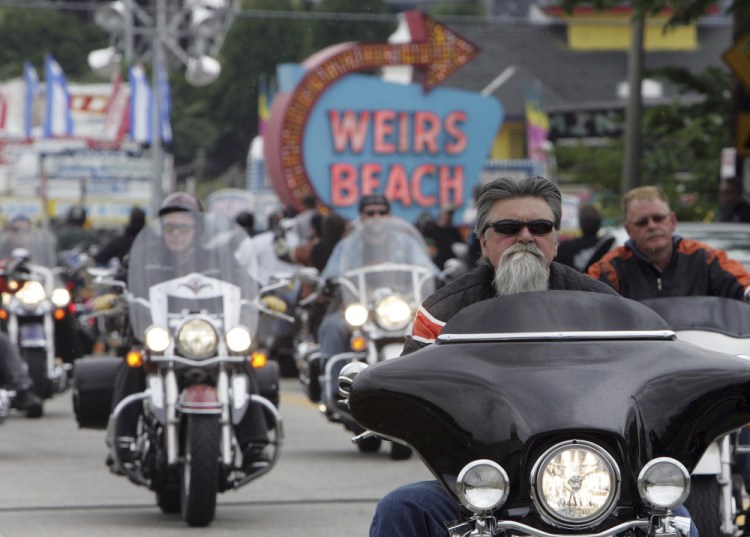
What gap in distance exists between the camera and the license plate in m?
15.8

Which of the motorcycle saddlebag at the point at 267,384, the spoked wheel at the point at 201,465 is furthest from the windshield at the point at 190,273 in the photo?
the spoked wheel at the point at 201,465

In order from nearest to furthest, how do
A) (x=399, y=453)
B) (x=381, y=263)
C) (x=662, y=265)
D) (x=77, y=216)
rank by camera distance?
(x=662, y=265)
(x=399, y=453)
(x=381, y=263)
(x=77, y=216)

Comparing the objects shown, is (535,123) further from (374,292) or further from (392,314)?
(392,314)

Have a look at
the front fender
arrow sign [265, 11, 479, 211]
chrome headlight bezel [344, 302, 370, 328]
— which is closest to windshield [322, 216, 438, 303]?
chrome headlight bezel [344, 302, 370, 328]

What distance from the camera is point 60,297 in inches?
643

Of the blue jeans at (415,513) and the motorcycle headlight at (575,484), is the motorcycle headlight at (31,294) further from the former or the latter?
the motorcycle headlight at (575,484)

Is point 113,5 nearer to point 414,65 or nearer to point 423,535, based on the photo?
point 414,65

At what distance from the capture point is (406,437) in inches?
178

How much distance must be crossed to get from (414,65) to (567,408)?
3177 cm

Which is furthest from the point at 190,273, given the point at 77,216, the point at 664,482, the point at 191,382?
the point at 77,216

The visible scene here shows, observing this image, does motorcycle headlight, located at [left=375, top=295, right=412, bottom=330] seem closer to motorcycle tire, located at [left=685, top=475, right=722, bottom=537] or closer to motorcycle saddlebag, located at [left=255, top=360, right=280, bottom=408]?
motorcycle saddlebag, located at [left=255, top=360, right=280, bottom=408]

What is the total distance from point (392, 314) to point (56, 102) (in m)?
39.2

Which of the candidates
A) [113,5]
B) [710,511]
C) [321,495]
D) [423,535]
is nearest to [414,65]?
[113,5]

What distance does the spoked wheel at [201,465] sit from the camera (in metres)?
9.23
